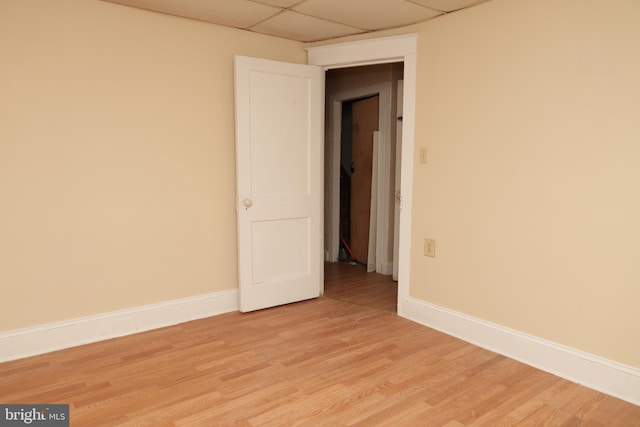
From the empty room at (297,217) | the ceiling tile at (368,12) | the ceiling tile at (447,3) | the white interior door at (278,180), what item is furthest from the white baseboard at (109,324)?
the ceiling tile at (447,3)

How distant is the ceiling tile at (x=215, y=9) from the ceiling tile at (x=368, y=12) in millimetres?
290

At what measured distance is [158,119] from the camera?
10.3ft

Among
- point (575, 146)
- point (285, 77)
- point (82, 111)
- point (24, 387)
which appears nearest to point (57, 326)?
point (24, 387)

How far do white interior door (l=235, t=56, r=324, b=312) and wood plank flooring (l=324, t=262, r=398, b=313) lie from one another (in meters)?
0.35

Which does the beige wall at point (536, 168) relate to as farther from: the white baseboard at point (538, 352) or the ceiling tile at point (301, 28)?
the ceiling tile at point (301, 28)

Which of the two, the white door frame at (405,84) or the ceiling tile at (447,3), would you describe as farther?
the white door frame at (405,84)

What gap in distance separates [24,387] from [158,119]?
187 cm

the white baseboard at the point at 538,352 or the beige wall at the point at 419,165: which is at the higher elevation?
the beige wall at the point at 419,165

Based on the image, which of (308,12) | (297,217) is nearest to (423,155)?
(297,217)

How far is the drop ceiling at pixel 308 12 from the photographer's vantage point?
283cm

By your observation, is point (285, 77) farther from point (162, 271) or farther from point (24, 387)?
point (24, 387)

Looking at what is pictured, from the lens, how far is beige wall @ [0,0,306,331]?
8.71 feet

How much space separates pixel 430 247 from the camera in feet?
10.8

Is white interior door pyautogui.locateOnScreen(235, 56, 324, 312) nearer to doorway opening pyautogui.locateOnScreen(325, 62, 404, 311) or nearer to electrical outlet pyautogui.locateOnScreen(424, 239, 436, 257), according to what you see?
doorway opening pyautogui.locateOnScreen(325, 62, 404, 311)
